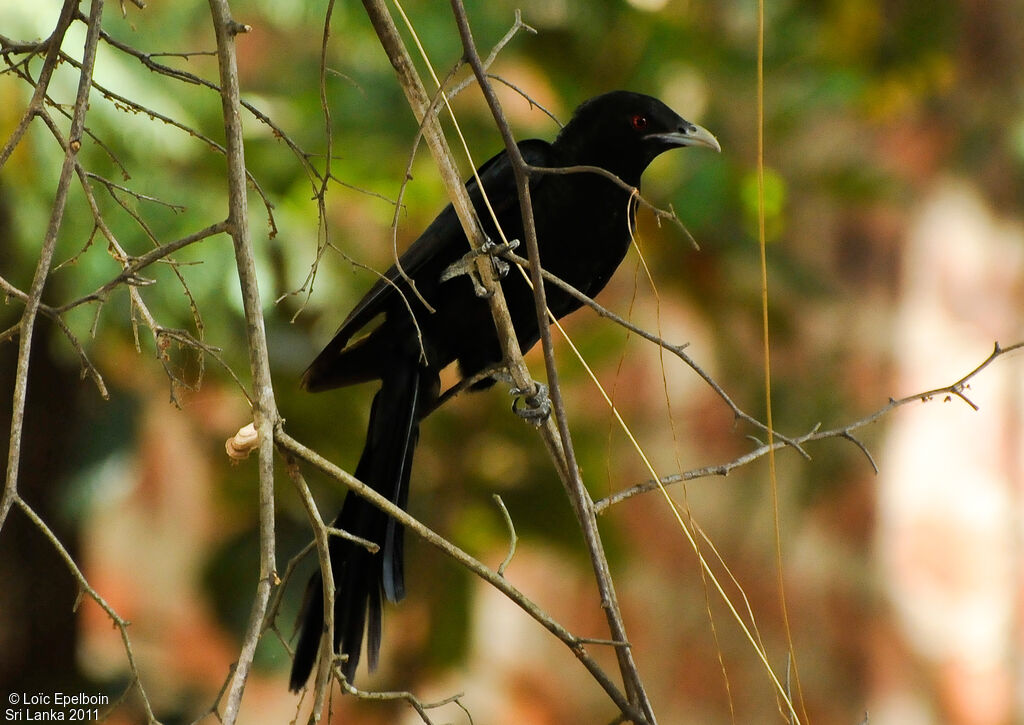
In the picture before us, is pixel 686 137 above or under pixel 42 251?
above

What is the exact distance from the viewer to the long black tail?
1137mm

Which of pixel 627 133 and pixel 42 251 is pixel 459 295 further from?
pixel 42 251

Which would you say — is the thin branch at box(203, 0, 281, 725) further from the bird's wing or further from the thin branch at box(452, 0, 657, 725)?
the bird's wing

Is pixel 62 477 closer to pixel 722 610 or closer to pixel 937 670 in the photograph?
pixel 722 610

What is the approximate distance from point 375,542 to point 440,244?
40 cm

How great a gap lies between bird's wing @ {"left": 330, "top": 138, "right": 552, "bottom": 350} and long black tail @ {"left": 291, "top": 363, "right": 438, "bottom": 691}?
129 mm

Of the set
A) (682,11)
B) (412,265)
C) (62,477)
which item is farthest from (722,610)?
(412,265)

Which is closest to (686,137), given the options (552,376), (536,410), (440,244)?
(440,244)

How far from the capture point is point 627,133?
4.92 ft

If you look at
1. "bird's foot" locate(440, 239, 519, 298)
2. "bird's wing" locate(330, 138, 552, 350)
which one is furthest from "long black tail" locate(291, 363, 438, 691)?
"bird's foot" locate(440, 239, 519, 298)

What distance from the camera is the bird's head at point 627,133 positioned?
58.6 inches

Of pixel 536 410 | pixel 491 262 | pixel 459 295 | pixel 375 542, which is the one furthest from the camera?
pixel 459 295

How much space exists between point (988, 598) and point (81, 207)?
3554 mm

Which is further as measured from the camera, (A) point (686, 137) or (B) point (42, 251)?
(A) point (686, 137)
